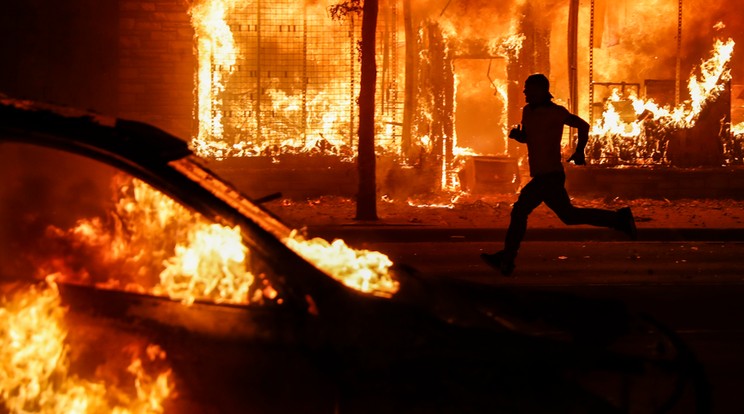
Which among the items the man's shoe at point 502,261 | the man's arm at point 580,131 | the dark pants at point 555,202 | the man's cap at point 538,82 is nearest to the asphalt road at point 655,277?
the man's shoe at point 502,261

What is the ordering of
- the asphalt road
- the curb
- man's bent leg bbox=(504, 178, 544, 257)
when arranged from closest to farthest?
the asphalt road
man's bent leg bbox=(504, 178, 544, 257)
the curb

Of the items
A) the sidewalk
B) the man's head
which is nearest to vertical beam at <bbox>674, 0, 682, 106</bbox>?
the sidewalk

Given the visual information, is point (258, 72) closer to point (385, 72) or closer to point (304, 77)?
point (304, 77)

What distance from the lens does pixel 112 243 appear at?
11.6ft

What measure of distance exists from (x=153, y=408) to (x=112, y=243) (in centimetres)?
68

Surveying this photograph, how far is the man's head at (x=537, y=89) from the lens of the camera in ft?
28.3

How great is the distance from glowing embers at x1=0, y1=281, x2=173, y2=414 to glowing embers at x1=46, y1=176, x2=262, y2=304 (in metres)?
0.17

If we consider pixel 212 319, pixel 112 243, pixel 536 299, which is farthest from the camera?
pixel 536 299

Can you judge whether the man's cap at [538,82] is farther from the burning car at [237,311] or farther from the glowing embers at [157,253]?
the glowing embers at [157,253]

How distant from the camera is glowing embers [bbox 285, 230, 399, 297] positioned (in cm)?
367

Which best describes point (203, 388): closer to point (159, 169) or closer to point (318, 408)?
point (318, 408)

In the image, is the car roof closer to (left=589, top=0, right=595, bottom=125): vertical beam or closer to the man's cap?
the man's cap

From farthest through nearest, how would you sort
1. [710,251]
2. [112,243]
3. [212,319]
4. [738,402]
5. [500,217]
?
[500,217], [710,251], [738,402], [112,243], [212,319]

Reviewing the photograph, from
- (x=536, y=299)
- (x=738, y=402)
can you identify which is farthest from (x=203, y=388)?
(x=738, y=402)
